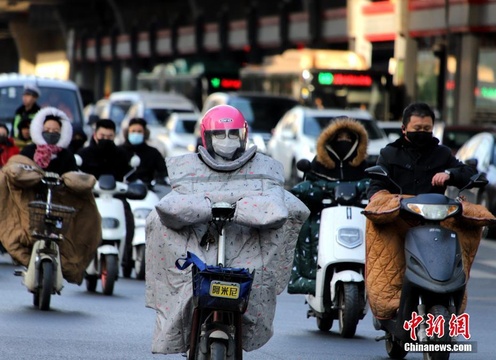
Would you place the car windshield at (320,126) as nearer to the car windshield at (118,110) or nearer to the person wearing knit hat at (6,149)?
the car windshield at (118,110)

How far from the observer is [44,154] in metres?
12.5

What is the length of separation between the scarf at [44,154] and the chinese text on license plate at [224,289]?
540 centimetres

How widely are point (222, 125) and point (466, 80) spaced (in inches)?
1319

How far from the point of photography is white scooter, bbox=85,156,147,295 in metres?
14.0

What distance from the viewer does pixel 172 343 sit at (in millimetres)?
7746

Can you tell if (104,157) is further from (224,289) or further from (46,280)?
(224,289)

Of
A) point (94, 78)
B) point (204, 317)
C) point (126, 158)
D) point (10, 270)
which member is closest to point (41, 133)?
point (126, 158)

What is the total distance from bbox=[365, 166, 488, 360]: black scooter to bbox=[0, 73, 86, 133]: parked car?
46.7 ft

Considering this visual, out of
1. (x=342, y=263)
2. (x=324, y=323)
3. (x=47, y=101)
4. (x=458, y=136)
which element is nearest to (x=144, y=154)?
(x=324, y=323)

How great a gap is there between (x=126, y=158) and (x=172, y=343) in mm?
7569

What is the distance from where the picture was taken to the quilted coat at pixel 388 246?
895 centimetres

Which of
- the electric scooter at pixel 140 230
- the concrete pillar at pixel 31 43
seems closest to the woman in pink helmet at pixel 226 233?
the electric scooter at pixel 140 230

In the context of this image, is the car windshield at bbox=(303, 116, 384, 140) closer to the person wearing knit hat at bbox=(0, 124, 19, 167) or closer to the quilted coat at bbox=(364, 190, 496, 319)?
the person wearing knit hat at bbox=(0, 124, 19, 167)

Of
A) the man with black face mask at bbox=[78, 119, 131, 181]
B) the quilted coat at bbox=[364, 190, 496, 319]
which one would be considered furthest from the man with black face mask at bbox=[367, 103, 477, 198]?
the man with black face mask at bbox=[78, 119, 131, 181]
